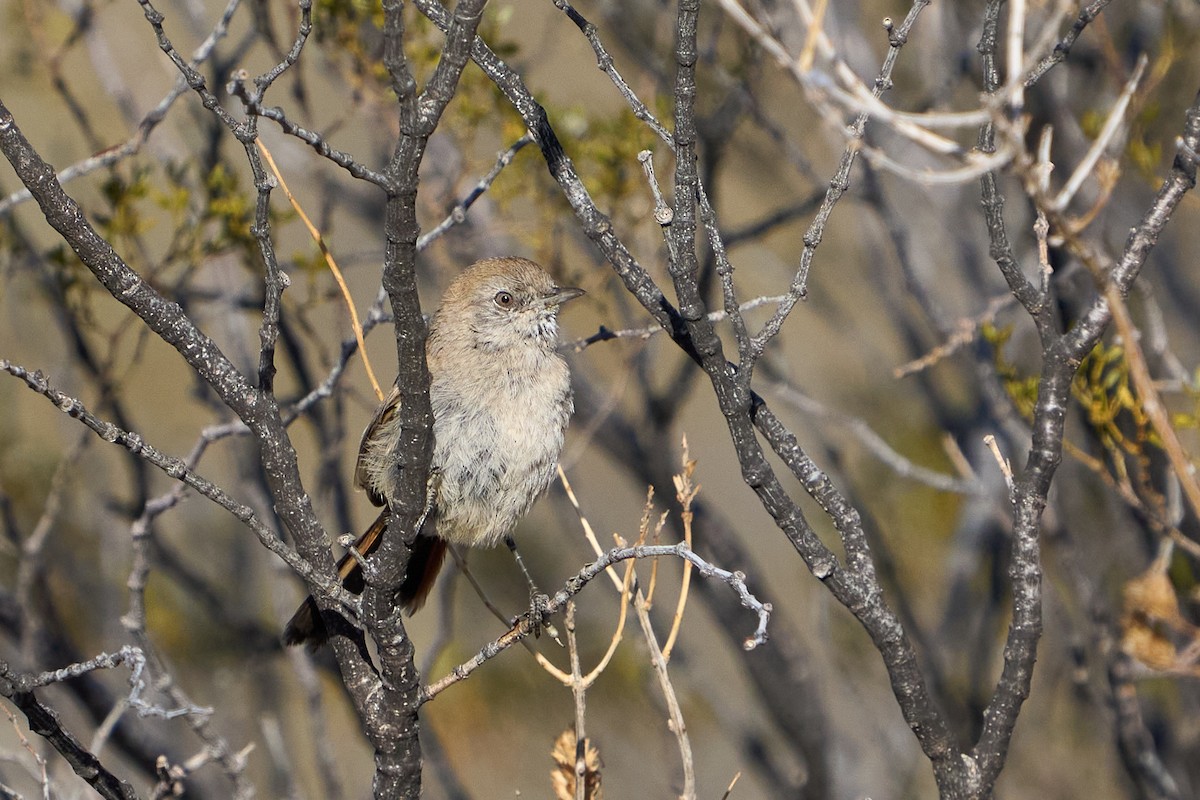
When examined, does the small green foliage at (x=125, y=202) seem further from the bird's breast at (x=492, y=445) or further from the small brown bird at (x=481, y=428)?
the bird's breast at (x=492, y=445)

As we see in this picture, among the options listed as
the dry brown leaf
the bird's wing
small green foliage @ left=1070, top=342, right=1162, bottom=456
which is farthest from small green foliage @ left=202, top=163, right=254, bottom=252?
small green foliage @ left=1070, top=342, right=1162, bottom=456

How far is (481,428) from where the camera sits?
12.5ft

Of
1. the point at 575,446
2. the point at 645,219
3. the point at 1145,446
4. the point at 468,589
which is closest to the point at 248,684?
the point at 468,589

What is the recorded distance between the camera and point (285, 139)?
22.0ft

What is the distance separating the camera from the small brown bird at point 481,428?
3791 millimetres

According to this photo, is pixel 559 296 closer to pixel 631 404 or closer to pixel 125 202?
pixel 125 202

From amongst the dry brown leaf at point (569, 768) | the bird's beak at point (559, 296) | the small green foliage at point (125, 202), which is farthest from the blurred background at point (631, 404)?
the dry brown leaf at point (569, 768)

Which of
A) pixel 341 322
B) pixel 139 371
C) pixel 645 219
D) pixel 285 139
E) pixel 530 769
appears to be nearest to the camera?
pixel 341 322

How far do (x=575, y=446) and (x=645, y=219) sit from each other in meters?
1.15

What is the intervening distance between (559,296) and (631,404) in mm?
4502

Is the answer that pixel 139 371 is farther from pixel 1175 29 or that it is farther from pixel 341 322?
pixel 1175 29

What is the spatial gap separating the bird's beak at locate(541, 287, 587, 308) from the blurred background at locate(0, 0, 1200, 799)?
19.8 inches

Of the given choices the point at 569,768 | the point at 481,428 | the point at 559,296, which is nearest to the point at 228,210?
the point at 559,296

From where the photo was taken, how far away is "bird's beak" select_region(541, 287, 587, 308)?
4336 millimetres
